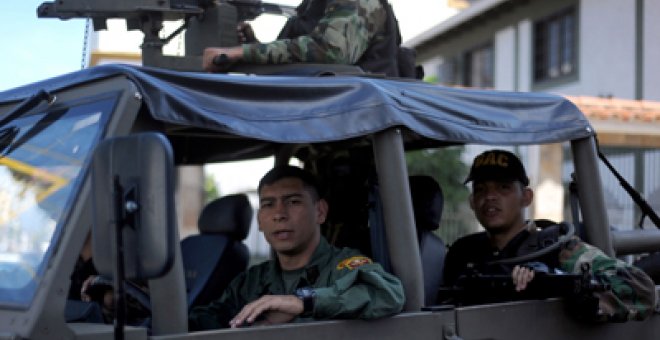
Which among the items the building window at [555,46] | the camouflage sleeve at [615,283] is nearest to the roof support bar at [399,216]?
the camouflage sleeve at [615,283]

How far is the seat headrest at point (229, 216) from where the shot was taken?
4672 millimetres

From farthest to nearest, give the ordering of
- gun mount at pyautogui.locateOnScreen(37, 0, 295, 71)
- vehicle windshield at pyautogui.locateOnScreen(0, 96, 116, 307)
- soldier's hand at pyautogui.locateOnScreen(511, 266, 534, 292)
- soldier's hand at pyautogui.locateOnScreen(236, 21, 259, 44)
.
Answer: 1. soldier's hand at pyautogui.locateOnScreen(236, 21, 259, 44)
2. gun mount at pyautogui.locateOnScreen(37, 0, 295, 71)
3. soldier's hand at pyautogui.locateOnScreen(511, 266, 534, 292)
4. vehicle windshield at pyautogui.locateOnScreen(0, 96, 116, 307)

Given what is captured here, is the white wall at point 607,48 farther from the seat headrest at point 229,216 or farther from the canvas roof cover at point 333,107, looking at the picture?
the seat headrest at point 229,216

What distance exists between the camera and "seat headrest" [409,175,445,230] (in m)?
4.37

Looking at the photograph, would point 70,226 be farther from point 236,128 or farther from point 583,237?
point 583,237

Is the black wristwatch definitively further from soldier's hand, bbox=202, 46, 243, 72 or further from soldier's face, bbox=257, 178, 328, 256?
soldier's hand, bbox=202, 46, 243, 72

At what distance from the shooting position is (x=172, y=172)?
262 centimetres

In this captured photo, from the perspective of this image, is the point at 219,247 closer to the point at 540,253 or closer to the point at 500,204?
the point at 500,204

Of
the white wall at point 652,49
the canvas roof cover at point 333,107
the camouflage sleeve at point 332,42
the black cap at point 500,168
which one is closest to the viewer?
the canvas roof cover at point 333,107

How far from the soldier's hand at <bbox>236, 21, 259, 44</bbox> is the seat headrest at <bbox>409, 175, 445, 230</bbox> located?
50.5 inches

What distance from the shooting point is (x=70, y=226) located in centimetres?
296

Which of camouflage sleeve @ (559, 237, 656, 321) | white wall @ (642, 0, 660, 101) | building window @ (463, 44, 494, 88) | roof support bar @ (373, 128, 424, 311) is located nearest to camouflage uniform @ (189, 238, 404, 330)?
roof support bar @ (373, 128, 424, 311)

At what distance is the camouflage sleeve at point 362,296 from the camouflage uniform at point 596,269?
2.96 ft

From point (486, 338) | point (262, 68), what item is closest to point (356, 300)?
point (486, 338)
